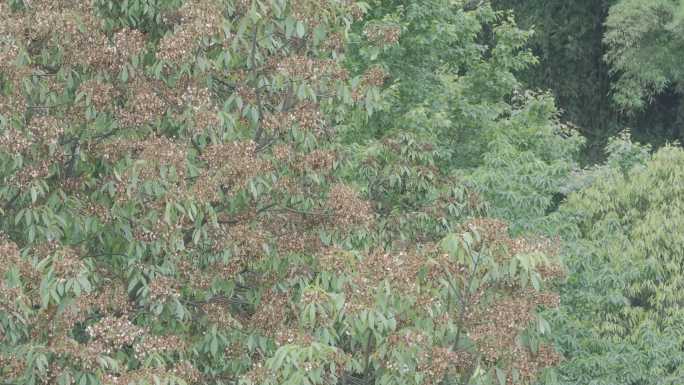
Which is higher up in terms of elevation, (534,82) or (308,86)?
(308,86)

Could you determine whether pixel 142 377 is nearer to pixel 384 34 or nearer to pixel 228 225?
pixel 228 225

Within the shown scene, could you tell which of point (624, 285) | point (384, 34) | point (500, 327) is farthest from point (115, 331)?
point (624, 285)

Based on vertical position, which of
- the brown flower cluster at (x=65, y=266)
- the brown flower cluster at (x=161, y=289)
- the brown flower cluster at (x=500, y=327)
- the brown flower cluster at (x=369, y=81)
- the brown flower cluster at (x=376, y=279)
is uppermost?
the brown flower cluster at (x=369, y=81)

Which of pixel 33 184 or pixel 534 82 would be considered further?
pixel 534 82

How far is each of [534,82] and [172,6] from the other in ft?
70.4

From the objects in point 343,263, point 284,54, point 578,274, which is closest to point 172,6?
point 284,54

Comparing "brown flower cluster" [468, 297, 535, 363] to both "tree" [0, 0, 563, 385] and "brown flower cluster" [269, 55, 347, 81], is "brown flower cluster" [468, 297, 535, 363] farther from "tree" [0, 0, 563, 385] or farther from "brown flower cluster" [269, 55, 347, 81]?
"brown flower cluster" [269, 55, 347, 81]

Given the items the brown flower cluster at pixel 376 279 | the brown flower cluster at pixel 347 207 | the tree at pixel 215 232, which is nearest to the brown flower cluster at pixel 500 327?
the tree at pixel 215 232

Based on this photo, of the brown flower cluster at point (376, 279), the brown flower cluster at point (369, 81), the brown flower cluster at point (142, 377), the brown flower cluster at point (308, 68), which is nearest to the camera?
the brown flower cluster at point (142, 377)

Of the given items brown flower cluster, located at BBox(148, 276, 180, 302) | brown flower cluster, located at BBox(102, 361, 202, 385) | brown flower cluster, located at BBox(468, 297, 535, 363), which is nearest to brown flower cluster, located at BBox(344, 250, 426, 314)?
brown flower cluster, located at BBox(468, 297, 535, 363)

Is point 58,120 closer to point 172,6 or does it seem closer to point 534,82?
point 172,6

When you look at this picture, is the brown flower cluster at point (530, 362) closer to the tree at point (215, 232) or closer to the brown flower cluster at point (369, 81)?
the tree at point (215, 232)

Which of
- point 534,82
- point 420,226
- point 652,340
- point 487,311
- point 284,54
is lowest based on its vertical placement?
point 534,82

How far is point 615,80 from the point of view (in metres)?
28.7
